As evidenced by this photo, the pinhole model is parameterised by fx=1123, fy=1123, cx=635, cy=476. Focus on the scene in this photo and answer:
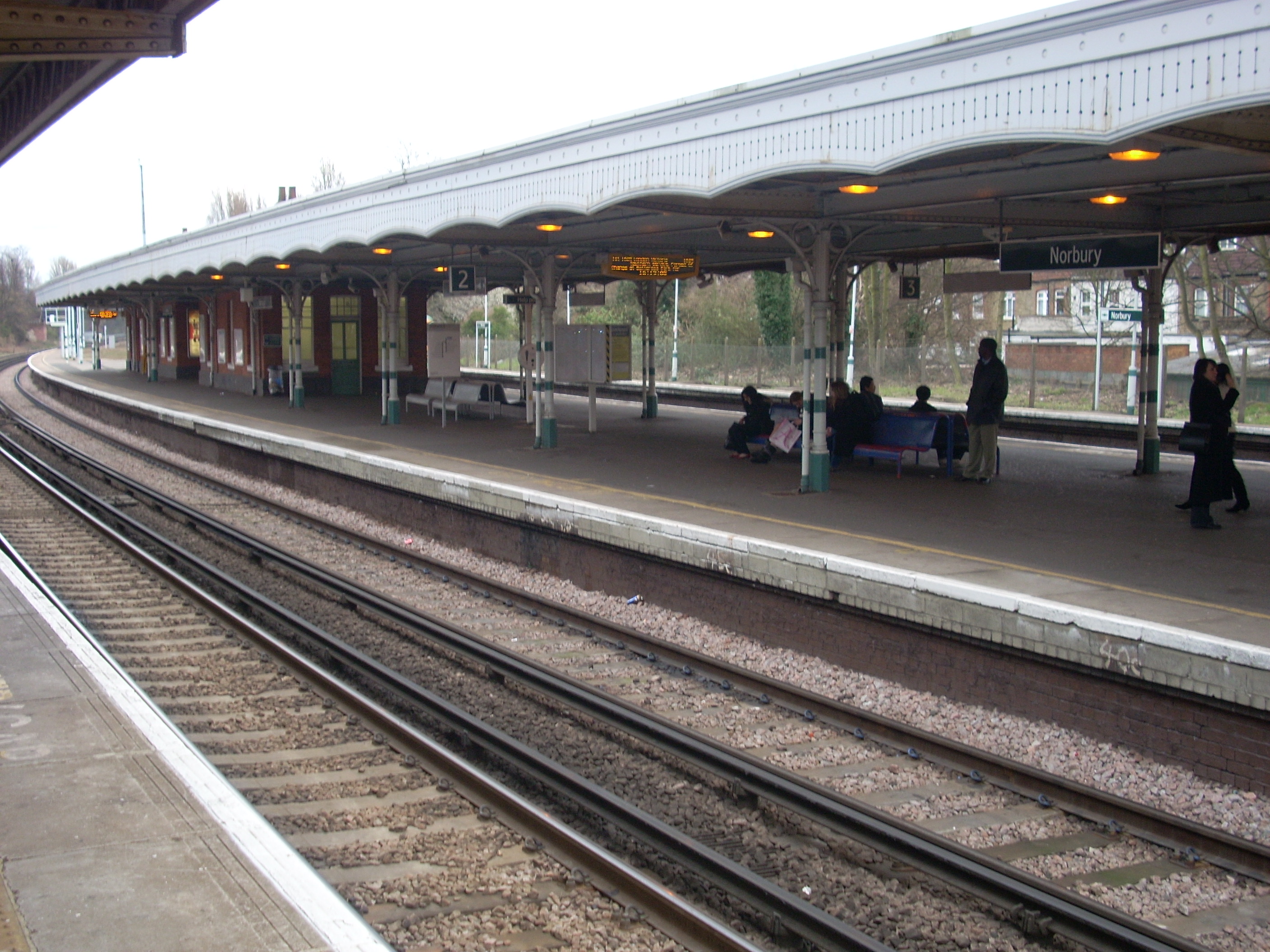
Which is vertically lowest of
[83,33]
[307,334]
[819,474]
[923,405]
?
[819,474]

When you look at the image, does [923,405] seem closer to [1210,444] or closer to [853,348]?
[1210,444]

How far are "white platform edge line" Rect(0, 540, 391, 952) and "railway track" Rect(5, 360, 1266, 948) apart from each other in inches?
73.7

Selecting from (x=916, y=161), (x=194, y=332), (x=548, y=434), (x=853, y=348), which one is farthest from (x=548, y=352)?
(x=194, y=332)

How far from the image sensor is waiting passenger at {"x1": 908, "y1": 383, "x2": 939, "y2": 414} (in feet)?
50.9

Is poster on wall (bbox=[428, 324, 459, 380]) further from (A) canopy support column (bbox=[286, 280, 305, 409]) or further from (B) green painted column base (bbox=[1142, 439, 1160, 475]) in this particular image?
(B) green painted column base (bbox=[1142, 439, 1160, 475])

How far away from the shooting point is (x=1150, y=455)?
14.6 m

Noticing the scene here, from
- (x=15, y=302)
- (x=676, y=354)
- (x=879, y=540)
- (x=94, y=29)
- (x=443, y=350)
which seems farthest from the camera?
(x=15, y=302)

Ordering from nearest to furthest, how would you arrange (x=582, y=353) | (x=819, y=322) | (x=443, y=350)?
→ (x=819, y=322) → (x=582, y=353) → (x=443, y=350)

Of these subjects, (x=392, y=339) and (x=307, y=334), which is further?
(x=307, y=334)

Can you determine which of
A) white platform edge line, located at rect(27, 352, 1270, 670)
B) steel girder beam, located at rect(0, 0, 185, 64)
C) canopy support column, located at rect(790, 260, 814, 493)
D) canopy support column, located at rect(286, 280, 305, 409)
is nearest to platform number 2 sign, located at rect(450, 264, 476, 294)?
white platform edge line, located at rect(27, 352, 1270, 670)

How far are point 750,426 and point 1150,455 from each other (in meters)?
5.38

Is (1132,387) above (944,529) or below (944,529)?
above

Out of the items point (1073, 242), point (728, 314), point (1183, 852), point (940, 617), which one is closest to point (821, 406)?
point (1073, 242)

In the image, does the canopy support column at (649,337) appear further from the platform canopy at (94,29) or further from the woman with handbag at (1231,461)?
the platform canopy at (94,29)
